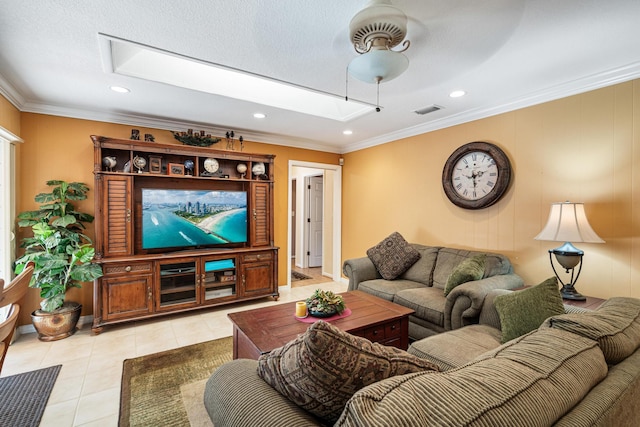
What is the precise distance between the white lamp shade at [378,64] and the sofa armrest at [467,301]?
5.84 ft

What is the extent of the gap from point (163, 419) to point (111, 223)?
7.44ft

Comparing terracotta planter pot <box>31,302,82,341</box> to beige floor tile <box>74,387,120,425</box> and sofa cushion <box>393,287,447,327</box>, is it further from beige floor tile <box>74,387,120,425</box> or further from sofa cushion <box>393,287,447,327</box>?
sofa cushion <box>393,287,447,327</box>

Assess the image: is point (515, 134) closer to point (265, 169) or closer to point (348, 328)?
A: point (348, 328)

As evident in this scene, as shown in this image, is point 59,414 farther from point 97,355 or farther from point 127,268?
point 127,268

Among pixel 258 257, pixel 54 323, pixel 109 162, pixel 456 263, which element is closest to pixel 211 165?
pixel 109 162

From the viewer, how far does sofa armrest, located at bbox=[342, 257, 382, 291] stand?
12.0 feet

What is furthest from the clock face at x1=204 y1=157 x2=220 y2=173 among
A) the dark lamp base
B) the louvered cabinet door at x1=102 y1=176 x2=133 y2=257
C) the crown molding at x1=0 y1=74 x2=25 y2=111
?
the dark lamp base

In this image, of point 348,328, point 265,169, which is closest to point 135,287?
point 265,169

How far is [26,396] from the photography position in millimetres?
2080

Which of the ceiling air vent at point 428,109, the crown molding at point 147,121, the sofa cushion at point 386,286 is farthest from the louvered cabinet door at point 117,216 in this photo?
the ceiling air vent at point 428,109

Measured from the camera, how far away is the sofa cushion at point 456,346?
1726 mm

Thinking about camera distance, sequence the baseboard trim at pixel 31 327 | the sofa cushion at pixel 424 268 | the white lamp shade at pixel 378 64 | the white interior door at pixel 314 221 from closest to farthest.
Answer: the white lamp shade at pixel 378 64 < the baseboard trim at pixel 31 327 < the sofa cushion at pixel 424 268 < the white interior door at pixel 314 221

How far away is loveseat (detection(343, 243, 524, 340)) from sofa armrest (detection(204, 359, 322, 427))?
6.32ft

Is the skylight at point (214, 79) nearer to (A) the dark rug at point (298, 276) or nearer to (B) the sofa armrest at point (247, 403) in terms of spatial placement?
(B) the sofa armrest at point (247, 403)
